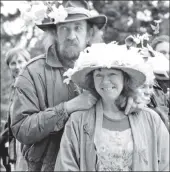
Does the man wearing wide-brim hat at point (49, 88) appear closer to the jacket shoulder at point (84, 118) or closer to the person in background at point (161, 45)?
the jacket shoulder at point (84, 118)

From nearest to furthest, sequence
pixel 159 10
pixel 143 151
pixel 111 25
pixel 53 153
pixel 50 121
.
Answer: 1. pixel 143 151
2. pixel 50 121
3. pixel 53 153
4. pixel 111 25
5. pixel 159 10

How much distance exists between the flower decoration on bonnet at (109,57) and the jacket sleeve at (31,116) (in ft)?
1.90

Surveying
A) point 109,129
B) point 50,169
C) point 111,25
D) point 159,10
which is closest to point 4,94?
point 111,25

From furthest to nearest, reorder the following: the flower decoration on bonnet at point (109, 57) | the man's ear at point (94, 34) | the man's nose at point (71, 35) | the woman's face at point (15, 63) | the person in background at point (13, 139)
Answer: the woman's face at point (15, 63)
the person in background at point (13, 139)
the man's ear at point (94, 34)
the man's nose at point (71, 35)
the flower decoration on bonnet at point (109, 57)

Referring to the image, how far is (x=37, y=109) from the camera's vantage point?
455 cm

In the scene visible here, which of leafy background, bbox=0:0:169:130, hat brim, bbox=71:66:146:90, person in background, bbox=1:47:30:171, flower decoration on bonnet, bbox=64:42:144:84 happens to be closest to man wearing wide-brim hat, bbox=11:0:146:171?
hat brim, bbox=71:66:146:90

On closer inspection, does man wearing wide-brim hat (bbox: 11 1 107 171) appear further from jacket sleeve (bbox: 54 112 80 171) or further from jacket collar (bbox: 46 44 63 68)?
jacket sleeve (bbox: 54 112 80 171)

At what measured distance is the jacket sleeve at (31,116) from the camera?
4336mm

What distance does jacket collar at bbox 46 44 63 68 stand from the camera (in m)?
4.77

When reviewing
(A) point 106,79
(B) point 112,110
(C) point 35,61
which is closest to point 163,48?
(C) point 35,61

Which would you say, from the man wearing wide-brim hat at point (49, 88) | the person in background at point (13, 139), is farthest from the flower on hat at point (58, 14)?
the person in background at point (13, 139)

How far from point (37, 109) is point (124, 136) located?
0.98 meters

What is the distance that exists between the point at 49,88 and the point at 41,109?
0.22 meters

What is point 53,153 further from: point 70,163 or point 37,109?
point 70,163
